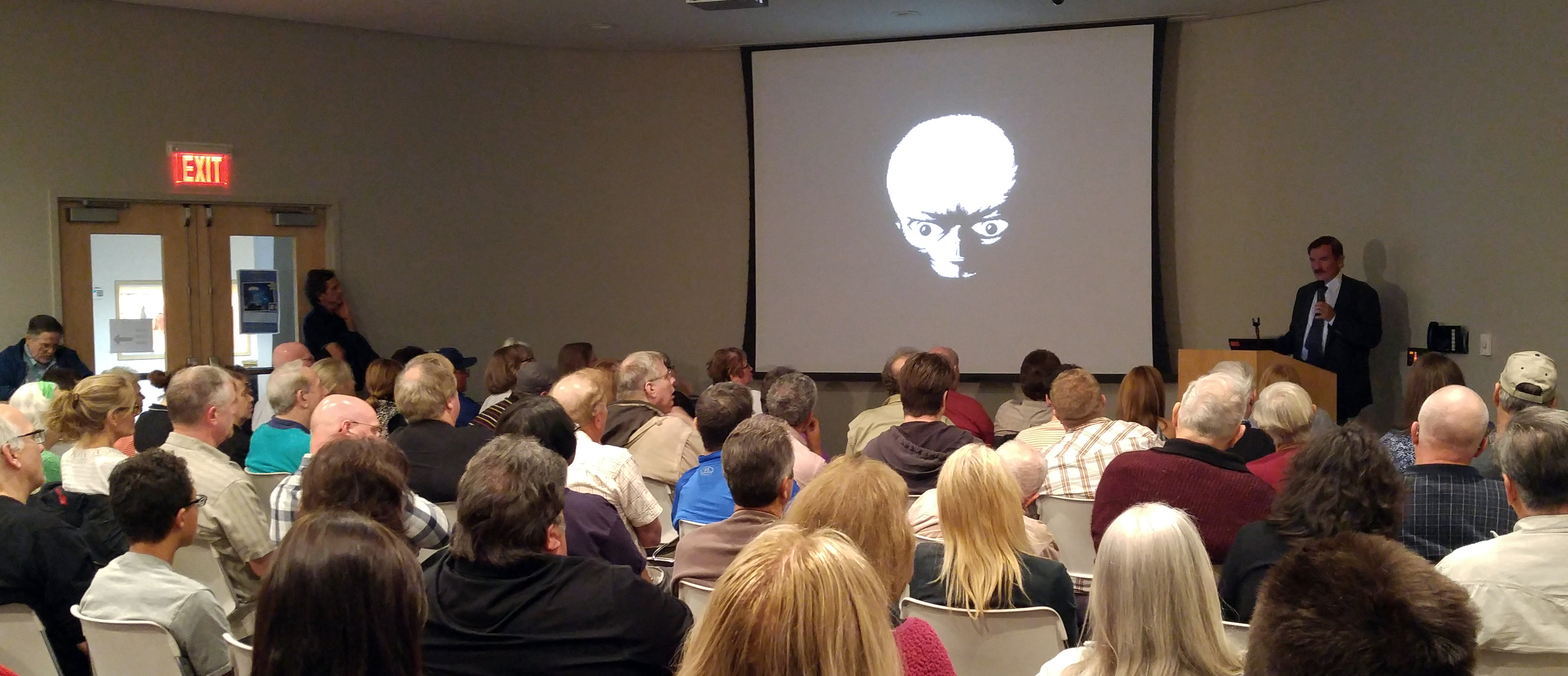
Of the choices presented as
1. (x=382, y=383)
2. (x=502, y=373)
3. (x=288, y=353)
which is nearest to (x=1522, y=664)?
(x=382, y=383)

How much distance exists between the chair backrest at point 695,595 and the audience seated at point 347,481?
715 mm

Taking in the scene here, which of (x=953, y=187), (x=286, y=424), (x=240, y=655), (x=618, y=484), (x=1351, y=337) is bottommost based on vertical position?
(x=240, y=655)

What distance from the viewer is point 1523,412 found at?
2.82 meters

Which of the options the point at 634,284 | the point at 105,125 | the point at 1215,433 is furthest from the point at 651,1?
the point at 1215,433

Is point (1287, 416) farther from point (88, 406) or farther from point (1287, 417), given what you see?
point (88, 406)

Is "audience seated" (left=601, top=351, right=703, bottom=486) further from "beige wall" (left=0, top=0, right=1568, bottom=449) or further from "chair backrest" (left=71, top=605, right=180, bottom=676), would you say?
"beige wall" (left=0, top=0, right=1568, bottom=449)

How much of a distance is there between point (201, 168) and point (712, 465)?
218 inches

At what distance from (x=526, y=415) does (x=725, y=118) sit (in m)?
6.12

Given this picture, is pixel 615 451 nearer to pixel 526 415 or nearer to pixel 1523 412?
pixel 526 415

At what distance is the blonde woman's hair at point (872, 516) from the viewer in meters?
2.39

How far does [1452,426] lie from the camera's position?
10.3 feet

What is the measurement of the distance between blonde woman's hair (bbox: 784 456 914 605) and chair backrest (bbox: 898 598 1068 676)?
0.52 feet

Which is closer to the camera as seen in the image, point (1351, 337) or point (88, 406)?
point (88, 406)

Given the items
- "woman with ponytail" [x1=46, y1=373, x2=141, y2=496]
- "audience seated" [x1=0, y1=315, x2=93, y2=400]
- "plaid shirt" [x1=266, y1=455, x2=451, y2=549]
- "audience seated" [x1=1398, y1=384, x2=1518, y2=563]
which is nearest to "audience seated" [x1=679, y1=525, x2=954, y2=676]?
"plaid shirt" [x1=266, y1=455, x2=451, y2=549]
